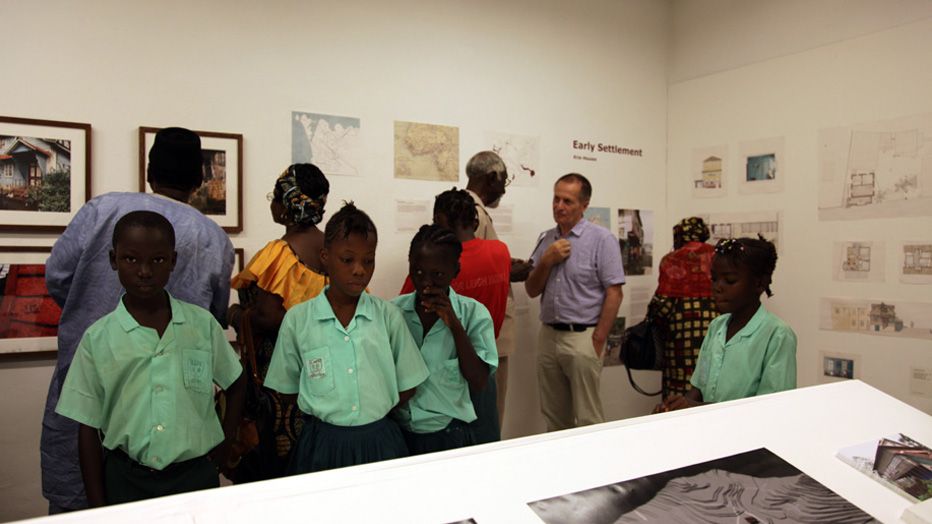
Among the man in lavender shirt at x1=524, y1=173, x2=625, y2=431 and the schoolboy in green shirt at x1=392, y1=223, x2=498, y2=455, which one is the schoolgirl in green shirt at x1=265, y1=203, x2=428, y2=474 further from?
the man in lavender shirt at x1=524, y1=173, x2=625, y2=431

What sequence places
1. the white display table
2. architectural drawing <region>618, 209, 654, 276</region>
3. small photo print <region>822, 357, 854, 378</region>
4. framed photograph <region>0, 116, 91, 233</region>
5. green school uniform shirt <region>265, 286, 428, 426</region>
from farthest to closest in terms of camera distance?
architectural drawing <region>618, 209, 654, 276</region>, small photo print <region>822, 357, 854, 378</region>, framed photograph <region>0, 116, 91, 233</region>, green school uniform shirt <region>265, 286, 428, 426</region>, the white display table

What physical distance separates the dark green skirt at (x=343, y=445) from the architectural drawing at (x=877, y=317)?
3468mm

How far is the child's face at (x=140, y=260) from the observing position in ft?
5.67

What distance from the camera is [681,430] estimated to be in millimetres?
1480

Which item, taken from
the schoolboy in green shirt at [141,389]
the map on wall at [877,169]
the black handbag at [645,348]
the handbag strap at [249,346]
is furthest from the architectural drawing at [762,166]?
the schoolboy in green shirt at [141,389]

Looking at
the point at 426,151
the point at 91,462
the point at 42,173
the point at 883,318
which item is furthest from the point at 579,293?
the point at 42,173

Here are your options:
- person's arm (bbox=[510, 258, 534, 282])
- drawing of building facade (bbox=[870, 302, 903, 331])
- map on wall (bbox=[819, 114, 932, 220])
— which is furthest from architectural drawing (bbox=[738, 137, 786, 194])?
person's arm (bbox=[510, 258, 534, 282])

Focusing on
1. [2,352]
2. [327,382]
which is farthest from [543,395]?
[2,352]

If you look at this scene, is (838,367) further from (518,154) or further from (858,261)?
(518,154)

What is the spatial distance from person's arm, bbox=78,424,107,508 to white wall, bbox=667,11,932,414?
4.29 m

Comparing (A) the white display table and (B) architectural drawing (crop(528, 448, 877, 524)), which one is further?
(B) architectural drawing (crop(528, 448, 877, 524))

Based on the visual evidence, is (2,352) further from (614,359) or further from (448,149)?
(614,359)

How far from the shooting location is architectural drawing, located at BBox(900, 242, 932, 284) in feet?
12.0

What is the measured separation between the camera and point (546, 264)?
3.92 meters
